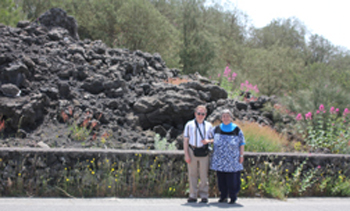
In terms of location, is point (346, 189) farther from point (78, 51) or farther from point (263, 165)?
point (78, 51)

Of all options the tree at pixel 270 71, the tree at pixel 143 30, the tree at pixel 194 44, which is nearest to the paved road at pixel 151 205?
the tree at pixel 143 30

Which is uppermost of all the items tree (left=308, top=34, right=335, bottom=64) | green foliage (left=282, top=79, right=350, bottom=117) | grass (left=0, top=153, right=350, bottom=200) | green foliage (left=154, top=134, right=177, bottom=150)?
tree (left=308, top=34, right=335, bottom=64)

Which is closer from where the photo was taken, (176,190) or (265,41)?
(176,190)

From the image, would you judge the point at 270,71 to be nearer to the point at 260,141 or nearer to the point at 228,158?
the point at 260,141

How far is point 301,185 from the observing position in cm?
721

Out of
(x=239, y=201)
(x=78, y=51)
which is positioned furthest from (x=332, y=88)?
(x=78, y=51)

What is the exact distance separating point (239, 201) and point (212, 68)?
2273cm

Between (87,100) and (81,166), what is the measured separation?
15.7ft

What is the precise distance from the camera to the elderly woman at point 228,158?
6.22m

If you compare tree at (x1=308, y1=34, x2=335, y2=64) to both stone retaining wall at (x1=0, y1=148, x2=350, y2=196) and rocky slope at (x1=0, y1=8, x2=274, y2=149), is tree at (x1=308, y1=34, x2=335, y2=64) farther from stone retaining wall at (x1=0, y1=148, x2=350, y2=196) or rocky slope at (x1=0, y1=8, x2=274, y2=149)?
stone retaining wall at (x1=0, y1=148, x2=350, y2=196)

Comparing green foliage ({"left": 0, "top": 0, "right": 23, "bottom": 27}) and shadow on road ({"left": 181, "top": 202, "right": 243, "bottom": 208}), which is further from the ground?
green foliage ({"left": 0, "top": 0, "right": 23, "bottom": 27})

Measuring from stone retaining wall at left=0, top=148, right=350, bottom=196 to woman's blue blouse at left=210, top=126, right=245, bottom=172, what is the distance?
78 cm

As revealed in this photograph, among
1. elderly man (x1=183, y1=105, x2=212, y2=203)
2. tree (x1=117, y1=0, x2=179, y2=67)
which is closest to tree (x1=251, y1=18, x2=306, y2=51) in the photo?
tree (x1=117, y1=0, x2=179, y2=67)

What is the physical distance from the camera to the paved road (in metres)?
5.56
